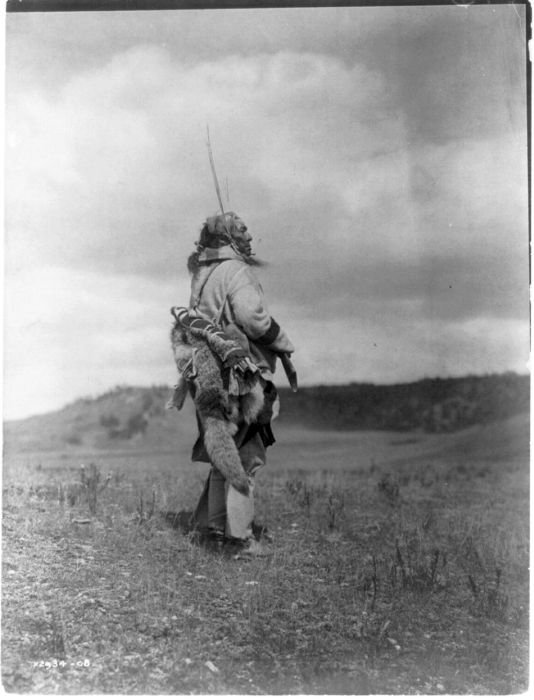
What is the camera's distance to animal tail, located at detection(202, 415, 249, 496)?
5473 mm

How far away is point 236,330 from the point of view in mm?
5496

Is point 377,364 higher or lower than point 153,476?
higher

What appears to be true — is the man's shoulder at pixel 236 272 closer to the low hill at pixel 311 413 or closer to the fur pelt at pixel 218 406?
the fur pelt at pixel 218 406

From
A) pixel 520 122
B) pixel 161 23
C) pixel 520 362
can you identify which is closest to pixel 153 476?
pixel 520 362

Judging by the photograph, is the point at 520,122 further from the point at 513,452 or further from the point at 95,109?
the point at 95,109

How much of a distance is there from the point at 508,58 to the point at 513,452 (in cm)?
289

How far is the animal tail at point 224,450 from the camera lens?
5473 mm

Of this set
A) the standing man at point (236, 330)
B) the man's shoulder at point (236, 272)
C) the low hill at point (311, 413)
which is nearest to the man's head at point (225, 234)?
the standing man at point (236, 330)

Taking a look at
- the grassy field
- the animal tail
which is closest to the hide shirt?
the animal tail

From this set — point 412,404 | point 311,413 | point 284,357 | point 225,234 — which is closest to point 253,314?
point 284,357

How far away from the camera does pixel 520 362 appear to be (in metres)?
5.88

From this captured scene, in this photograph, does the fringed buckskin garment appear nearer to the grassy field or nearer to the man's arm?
the man's arm

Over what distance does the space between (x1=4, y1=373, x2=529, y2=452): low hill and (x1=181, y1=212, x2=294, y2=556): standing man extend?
43 cm

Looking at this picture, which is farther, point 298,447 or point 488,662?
point 298,447
